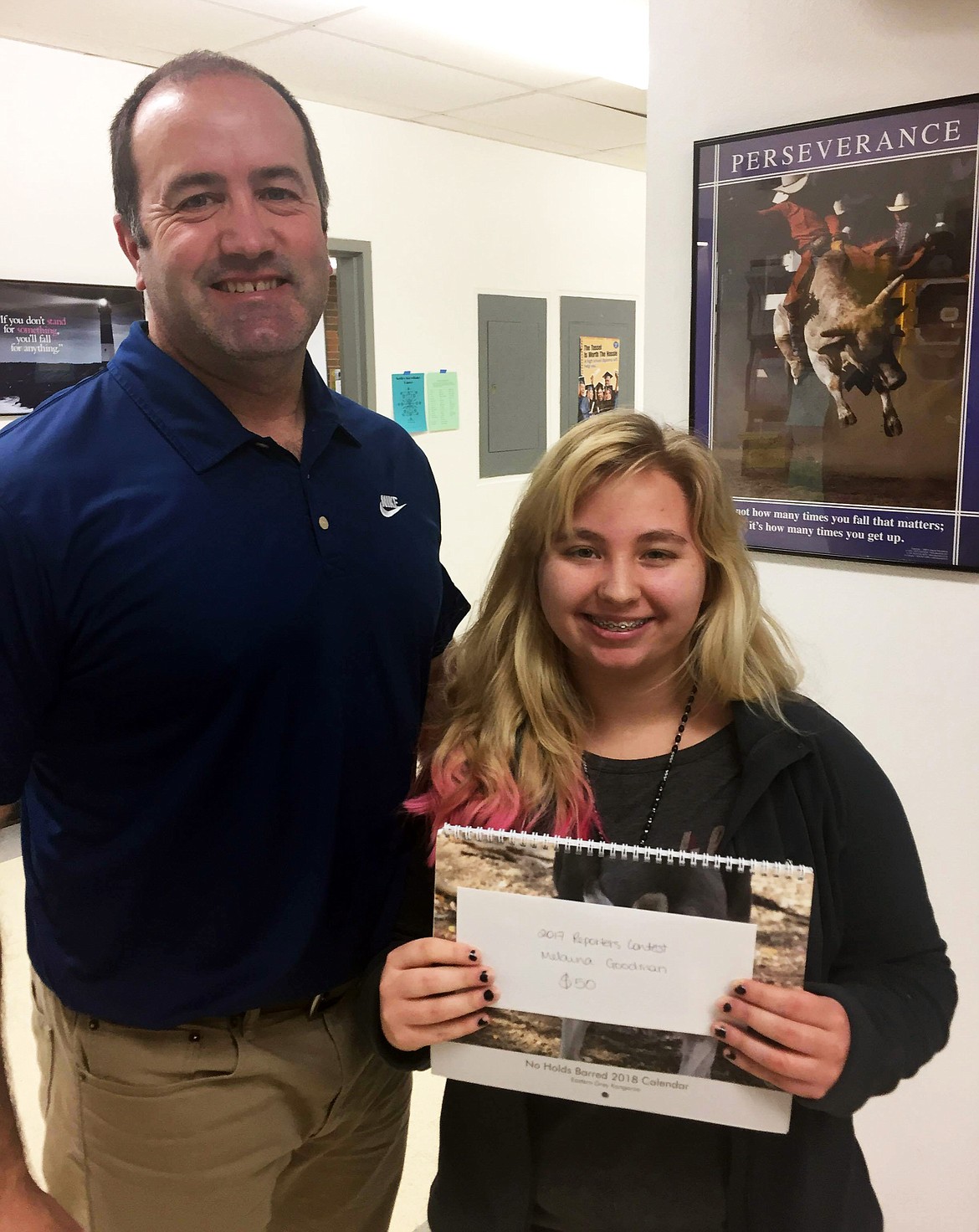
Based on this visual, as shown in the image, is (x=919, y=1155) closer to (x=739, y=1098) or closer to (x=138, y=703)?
(x=739, y=1098)

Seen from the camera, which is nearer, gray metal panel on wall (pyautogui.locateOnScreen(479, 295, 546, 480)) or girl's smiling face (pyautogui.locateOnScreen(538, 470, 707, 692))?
girl's smiling face (pyautogui.locateOnScreen(538, 470, 707, 692))

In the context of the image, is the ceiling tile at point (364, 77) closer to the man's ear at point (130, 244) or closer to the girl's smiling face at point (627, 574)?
the man's ear at point (130, 244)

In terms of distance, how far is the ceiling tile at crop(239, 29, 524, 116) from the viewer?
3.37 metres

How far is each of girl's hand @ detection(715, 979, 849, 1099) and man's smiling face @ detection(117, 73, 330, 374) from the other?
88cm

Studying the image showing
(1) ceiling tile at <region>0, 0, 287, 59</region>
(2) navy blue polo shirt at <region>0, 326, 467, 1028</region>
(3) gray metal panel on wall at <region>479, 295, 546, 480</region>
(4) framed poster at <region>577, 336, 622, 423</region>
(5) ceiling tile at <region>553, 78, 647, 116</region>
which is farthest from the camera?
(4) framed poster at <region>577, 336, 622, 423</region>

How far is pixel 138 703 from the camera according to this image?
1.16 meters

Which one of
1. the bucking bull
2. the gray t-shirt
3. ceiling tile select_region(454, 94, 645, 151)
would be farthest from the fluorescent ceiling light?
the gray t-shirt

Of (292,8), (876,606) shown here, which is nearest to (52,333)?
(292,8)

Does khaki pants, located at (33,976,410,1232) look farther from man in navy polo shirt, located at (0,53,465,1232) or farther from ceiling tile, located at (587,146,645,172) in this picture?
ceiling tile, located at (587,146,645,172)

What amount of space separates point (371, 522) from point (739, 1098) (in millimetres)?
780

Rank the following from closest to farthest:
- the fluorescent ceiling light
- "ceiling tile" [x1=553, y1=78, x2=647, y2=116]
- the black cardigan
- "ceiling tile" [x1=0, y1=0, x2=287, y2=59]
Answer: the black cardigan
"ceiling tile" [x1=0, y1=0, x2=287, y2=59]
the fluorescent ceiling light
"ceiling tile" [x1=553, y1=78, x2=647, y2=116]

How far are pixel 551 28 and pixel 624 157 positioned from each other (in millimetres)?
1963

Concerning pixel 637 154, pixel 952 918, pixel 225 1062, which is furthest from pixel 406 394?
pixel 225 1062

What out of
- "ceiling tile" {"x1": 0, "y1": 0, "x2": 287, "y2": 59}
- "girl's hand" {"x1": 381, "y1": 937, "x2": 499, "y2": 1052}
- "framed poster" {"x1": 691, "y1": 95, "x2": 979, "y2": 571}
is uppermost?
"ceiling tile" {"x1": 0, "y1": 0, "x2": 287, "y2": 59}
